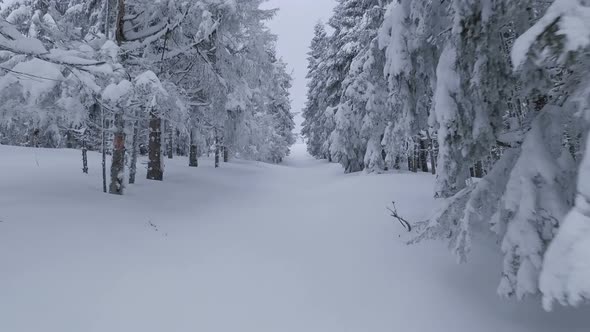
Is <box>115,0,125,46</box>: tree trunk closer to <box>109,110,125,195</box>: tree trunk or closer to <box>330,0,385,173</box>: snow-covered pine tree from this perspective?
<box>109,110,125,195</box>: tree trunk

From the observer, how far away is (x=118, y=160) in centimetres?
905

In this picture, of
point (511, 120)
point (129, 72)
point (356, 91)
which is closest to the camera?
point (511, 120)

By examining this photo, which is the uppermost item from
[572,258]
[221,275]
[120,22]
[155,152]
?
[120,22]

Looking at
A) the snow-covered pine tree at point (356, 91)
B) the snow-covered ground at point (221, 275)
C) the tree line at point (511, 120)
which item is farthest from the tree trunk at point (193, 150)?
the tree line at point (511, 120)

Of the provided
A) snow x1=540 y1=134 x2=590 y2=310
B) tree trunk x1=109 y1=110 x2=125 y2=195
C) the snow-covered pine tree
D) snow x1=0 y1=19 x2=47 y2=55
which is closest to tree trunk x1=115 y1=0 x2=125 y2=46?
tree trunk x1=109 y1=110 x2=125 y2=195

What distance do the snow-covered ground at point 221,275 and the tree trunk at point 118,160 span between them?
0.48 meters

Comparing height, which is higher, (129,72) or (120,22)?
(120,22)

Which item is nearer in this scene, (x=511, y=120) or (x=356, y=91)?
(x=511, y=120)

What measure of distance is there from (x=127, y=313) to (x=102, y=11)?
10.8 meters

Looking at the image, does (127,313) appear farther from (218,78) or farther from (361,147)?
(361,147)

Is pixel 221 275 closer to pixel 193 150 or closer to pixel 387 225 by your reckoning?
pixel 387 225

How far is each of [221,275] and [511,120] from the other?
4.59 metres

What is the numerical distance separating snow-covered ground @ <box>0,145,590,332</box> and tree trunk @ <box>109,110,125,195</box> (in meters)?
0.48

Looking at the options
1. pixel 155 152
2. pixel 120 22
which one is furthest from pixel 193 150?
pixel 120 22
